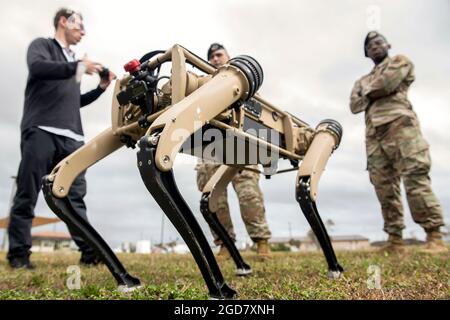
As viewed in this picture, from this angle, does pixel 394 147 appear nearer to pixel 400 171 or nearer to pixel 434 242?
pixel 400 171

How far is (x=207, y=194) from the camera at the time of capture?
2.91 metres

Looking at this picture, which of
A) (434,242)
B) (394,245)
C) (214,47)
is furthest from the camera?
(214,47)

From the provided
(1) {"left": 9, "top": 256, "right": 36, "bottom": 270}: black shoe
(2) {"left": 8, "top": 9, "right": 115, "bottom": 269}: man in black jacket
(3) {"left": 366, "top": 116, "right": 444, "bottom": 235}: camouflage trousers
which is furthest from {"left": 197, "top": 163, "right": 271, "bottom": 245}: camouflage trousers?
(1) {"left": 9, "top": 256, "right": 36, "bottom": 270}: black shoe

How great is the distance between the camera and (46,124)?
11.4ft

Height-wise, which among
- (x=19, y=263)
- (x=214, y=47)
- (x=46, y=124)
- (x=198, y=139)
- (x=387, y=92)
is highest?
(x=214, y=47)

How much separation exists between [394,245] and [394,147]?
4.14ft

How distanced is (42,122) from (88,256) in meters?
1.48

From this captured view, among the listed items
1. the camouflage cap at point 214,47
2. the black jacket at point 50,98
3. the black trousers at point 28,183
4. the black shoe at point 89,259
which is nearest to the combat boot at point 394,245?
the camouflage cap at point 214,47

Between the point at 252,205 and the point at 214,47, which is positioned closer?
the point at 252,205

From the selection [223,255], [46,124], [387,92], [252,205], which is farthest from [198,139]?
[387,92]

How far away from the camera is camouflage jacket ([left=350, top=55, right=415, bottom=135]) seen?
179 inches
